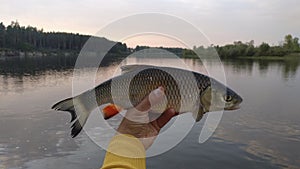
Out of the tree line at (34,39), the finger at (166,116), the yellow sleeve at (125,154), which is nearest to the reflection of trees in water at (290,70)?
the finger at (166,116)

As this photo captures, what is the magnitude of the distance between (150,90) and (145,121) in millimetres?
367

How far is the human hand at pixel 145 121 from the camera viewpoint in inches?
114

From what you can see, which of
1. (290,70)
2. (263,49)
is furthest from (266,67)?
(263,49)

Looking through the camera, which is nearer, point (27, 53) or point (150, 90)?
point (150, 90)

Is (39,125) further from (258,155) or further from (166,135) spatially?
(258,155)

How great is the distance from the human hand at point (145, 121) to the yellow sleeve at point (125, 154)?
21 cm

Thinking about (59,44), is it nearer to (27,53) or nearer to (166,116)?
(27,53)

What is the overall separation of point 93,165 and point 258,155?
320 inches

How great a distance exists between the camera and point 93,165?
11.9m

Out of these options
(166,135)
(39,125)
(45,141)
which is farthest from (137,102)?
(39,125)

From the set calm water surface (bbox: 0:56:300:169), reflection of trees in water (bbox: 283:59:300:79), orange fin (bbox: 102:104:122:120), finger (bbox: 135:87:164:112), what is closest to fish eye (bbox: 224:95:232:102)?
finger (bbox: 135:87:164:112)

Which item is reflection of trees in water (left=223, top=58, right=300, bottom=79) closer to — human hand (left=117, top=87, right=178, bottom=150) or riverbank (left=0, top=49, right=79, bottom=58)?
human hand (left=117, top=87, right=178, bottom=150)

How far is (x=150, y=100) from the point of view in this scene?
10.00ft

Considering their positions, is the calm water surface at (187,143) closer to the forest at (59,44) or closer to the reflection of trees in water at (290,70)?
the reflection of trees in water at (290,70)
